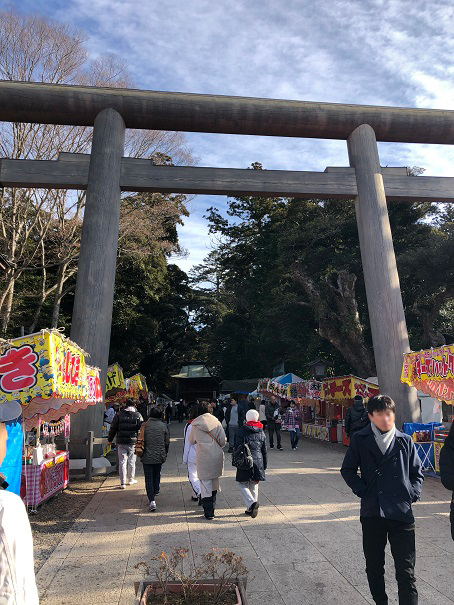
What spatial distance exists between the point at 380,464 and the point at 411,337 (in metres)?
18.9

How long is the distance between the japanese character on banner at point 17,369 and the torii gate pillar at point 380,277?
333 inches

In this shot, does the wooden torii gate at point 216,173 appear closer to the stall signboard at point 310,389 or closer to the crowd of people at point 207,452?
the crowd of people at point 207,452

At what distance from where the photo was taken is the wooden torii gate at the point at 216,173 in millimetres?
10852

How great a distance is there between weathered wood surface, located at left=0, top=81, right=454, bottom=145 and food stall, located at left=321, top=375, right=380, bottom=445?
7.01m

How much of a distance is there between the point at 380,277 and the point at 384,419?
8979 mm

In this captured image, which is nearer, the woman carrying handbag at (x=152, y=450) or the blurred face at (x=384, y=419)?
the blurred face at (x=384, y=419)

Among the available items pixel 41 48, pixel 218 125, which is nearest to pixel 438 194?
pixel 218 125

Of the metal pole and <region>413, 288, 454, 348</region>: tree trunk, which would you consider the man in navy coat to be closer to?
the metal pole

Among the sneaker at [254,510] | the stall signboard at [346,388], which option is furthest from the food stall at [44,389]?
the stall signboard at [346,388]

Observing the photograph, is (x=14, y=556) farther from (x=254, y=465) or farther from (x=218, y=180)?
(x=218, y=180)

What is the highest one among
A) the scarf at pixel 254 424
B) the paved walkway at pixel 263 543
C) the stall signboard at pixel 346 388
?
the stall signboard at pixel 346 388

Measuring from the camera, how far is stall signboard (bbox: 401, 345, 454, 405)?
845cm

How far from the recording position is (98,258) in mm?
10727

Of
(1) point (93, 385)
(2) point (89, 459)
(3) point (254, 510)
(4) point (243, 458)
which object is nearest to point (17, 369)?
(4) point (243, 458)
